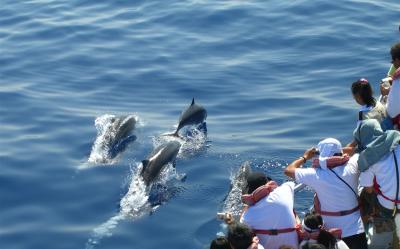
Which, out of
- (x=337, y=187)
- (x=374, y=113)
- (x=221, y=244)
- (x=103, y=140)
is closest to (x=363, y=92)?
(x=374, y=113)

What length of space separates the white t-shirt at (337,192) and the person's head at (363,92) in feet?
3.41

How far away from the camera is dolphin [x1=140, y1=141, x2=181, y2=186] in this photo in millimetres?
15758

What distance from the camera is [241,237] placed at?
885 cm

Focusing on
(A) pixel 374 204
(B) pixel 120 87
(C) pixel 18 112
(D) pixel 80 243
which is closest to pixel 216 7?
(B) pixel 120 87

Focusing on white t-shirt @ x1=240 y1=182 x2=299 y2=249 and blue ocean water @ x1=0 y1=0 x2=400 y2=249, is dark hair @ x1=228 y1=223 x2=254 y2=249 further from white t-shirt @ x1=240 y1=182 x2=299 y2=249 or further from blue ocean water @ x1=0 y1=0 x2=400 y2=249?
blue ocean water @ x1=0 y1=0 x2=400 y2=249

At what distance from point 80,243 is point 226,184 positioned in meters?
3.51

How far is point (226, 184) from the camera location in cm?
1557

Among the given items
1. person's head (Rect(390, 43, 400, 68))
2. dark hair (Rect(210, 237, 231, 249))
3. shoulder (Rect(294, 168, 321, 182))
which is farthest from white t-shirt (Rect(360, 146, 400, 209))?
person's head (Rect(390, 43, 400, 68))

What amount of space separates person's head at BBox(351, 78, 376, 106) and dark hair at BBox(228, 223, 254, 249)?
9.72ft

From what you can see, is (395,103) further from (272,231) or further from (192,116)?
(192,116)

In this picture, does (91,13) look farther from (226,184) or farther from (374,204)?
(374,204)

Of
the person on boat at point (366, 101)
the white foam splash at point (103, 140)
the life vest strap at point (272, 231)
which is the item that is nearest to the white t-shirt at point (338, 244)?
the life vest strap at point (272, 231)

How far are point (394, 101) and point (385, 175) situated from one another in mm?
1488

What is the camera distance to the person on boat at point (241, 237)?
8852 millimetres
